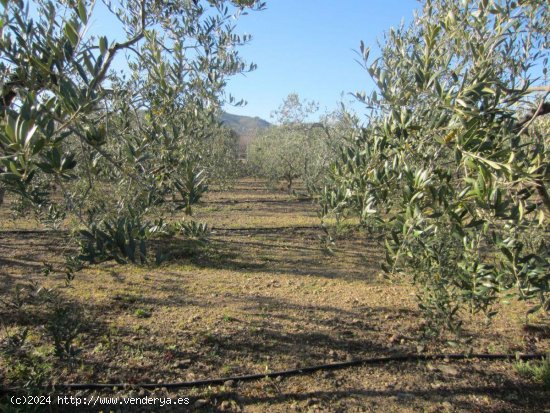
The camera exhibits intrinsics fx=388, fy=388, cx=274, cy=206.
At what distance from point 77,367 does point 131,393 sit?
66 cm

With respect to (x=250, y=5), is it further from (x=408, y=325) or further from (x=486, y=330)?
(x=486, y=330)

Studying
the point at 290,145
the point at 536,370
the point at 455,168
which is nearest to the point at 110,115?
the point at 455,168

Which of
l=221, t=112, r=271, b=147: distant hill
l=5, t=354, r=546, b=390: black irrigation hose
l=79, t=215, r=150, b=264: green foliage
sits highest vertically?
l=221, t=112, r=271, b=147: distant hill

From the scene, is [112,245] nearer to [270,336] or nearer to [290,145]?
[270,336]

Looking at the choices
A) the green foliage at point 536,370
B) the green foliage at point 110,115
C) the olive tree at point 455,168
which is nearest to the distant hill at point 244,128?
the green foliage at point 110,115

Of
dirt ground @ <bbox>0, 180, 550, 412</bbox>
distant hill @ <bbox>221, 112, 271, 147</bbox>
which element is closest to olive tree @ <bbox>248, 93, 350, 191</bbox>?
distant hill @ <bbox>221, 112, 271, 147</bbox>

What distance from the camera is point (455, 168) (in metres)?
2.37

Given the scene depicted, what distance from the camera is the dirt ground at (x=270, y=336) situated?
346 centimetres

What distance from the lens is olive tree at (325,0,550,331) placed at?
179cm

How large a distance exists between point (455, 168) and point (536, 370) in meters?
2.60

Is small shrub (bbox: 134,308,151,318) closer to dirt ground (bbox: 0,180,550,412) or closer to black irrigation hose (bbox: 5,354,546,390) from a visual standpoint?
dirt ground (bbox: 0,180,550,412)

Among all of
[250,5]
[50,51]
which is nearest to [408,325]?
[250,5]

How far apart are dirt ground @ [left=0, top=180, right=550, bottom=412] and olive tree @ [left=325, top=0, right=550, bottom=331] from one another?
127 cm

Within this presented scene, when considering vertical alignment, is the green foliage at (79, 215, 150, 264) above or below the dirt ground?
above
